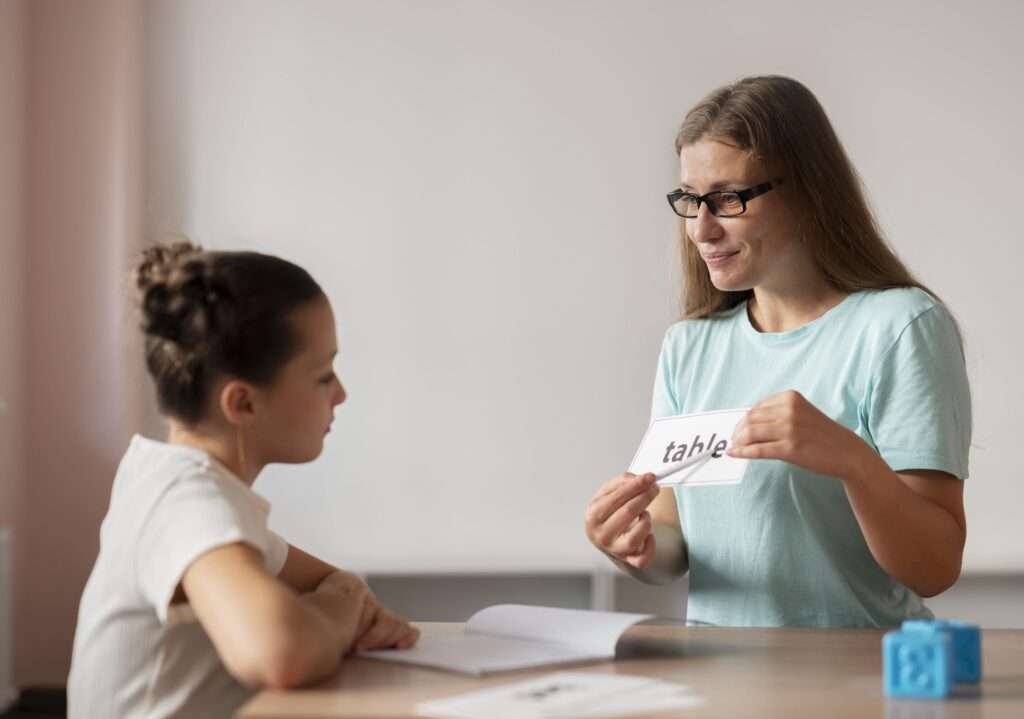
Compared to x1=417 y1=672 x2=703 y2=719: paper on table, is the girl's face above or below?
above

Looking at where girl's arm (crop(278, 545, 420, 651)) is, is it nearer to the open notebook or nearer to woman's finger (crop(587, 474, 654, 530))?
the open notebook

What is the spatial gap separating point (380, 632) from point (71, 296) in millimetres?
2875

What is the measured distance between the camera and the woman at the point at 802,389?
5.63ft

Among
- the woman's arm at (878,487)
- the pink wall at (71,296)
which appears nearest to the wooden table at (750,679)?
the woman's arm at (878,487)

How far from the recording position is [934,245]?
3.72 meters

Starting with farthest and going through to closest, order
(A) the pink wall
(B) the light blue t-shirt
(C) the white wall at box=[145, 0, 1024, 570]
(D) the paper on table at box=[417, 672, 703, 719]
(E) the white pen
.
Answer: (A) the pink wall, (C) the white wall at box=[145, 0, 1024, 570], (B) the light blue t-shirt, (E) the white pen, (D) the paper on table at box=[417, 672, 703, 719]

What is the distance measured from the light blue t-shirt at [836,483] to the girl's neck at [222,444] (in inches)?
30.9

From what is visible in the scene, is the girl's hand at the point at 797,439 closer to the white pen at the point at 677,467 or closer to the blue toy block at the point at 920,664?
the white pen at the point at 677,467

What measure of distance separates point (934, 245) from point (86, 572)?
285cm

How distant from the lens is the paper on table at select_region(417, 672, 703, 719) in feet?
3.54

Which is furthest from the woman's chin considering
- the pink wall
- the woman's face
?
the pink wall

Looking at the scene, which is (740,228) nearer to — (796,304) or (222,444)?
(796,304)

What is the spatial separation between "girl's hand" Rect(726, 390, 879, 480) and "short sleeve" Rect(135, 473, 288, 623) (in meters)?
0.62

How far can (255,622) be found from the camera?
1140 mm
